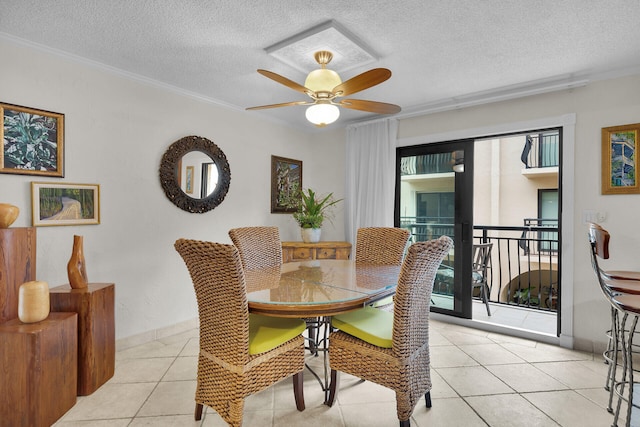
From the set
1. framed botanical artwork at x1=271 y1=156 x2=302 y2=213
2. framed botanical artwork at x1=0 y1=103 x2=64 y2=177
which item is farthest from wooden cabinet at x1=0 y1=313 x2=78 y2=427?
framed botanical artwork at x1=271 y1=156 x2=302 y2=213

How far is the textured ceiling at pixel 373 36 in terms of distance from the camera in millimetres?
1936

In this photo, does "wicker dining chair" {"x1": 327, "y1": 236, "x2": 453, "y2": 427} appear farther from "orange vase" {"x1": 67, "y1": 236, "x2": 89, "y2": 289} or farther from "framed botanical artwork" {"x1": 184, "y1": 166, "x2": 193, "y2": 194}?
"framed botanical artwork" {"x1": 184, "y1": 166, "x2": 193, "y2": 194}

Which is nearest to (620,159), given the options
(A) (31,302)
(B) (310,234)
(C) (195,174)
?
(B) (310,234)

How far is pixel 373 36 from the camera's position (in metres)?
2.24

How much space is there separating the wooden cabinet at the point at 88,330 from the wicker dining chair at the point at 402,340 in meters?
1.62

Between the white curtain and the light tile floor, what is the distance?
1732mm

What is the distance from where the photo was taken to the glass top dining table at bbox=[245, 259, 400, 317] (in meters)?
1.62

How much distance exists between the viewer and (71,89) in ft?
8.43

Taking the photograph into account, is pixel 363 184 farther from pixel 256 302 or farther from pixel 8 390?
pixel 8 390

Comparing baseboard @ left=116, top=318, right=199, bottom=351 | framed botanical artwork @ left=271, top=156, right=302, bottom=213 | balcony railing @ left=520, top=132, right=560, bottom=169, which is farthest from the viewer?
balcony railing @ left=520, top=132, right=560, bottom=169

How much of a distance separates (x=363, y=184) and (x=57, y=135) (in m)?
3.09

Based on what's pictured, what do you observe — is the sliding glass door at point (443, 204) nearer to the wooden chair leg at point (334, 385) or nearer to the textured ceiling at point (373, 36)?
the textured ceiling at point (373, 36)

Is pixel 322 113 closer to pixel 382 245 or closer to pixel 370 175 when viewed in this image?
pixel 382 245

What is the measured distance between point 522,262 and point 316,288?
6.19m
